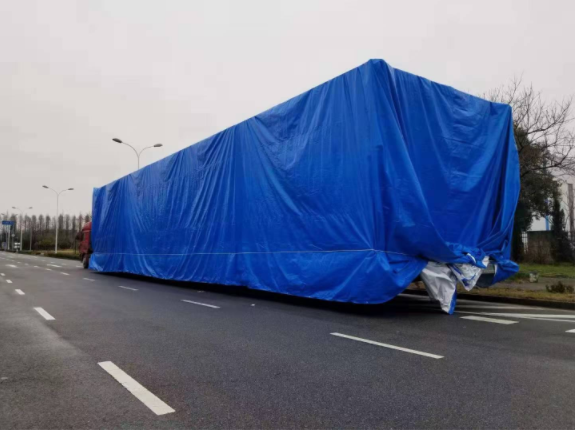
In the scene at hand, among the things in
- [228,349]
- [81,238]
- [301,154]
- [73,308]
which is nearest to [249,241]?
[301,154]

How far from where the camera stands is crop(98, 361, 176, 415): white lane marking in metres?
3.47

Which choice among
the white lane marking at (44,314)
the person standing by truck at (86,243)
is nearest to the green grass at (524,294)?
the white lane marking at (44,314)

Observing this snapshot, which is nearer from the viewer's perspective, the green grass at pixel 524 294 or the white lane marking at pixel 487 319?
the white lane marking at pixel 487 319

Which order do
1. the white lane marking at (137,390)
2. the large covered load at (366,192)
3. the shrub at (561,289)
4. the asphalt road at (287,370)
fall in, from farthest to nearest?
the shrub at (561,289), the large covered load at (366,192), the white lane marking at (137,390), the asphalt road at (287,370)

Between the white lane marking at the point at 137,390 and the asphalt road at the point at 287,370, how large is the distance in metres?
0.02

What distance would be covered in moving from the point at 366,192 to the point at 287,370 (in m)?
4.72

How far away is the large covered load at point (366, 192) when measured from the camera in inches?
330

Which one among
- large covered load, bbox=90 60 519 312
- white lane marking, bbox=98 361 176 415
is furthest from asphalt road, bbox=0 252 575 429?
large covered load, bbox=90 60 519 312

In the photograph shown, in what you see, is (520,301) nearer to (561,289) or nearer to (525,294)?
(525,294)

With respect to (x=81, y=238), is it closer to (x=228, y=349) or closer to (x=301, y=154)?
(x=301, y=154)

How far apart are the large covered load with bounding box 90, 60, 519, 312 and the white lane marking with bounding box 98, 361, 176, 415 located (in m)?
4.77

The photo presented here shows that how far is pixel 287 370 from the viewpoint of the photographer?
4.54 metres

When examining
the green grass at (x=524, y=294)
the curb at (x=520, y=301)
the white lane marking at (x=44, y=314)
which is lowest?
the white lane marking at (x=44, y=314)

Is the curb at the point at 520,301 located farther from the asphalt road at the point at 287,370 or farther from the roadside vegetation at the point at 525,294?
the asphalt road at the point at 287,370
